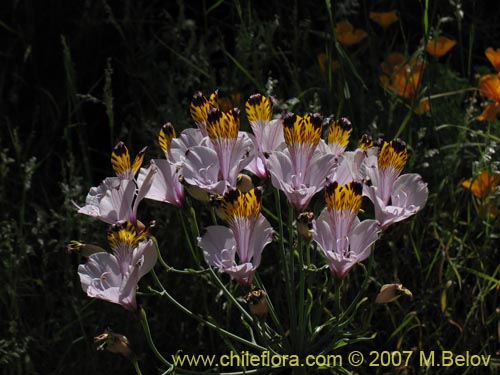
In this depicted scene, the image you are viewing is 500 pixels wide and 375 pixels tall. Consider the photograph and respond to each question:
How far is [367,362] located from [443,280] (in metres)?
0.30

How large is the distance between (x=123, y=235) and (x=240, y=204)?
7.5 inches

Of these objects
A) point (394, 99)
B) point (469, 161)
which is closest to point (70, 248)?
point (394, 99)

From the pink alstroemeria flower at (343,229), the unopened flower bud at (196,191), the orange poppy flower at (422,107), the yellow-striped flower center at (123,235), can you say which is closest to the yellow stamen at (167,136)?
the unopened flower bud at (196,191)

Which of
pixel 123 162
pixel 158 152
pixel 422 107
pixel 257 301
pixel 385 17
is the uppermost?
pixel 123 162

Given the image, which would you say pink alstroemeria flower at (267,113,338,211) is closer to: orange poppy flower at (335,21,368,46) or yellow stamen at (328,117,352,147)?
yellow stamen at (328,117,352,147)

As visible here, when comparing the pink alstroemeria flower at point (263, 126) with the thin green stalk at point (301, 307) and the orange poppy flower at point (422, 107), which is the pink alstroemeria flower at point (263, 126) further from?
the orange poppy flower at point (422, 107)

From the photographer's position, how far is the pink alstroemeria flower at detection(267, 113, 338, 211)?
1.41 meters

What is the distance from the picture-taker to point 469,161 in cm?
247

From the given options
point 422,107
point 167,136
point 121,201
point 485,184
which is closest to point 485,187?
point 485,184

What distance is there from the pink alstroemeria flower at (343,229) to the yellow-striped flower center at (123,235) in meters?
0.28

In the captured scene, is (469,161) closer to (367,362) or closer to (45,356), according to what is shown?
(367,362)

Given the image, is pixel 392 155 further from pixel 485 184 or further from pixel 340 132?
pixel 485 184

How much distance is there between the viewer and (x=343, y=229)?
137cm

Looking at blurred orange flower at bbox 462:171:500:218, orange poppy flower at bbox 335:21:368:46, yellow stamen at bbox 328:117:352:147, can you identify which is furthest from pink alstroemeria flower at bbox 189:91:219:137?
orange poppy flower at bbox 335:21:368:46
